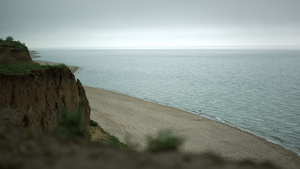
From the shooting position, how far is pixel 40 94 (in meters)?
11.3

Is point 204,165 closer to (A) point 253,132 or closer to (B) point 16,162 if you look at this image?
(B) point 16,162

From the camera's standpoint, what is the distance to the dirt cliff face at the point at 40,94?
32.5 feet

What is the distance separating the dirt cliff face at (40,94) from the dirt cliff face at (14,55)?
14.2ft

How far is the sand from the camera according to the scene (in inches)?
719

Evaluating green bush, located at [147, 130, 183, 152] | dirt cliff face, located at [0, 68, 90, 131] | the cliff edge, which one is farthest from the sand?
the cliff edge

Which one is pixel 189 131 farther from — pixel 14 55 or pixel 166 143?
pixel 166 143

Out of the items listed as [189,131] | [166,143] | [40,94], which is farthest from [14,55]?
[189,131]

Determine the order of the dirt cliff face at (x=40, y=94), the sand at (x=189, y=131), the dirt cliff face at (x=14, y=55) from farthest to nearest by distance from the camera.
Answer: the sand at (x=189, y=131) < the dirt cliff face at (x=14, y=55) < the dirt cliff face at (x=40, y=94)

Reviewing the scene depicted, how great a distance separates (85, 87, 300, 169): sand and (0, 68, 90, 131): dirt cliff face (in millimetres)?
5222

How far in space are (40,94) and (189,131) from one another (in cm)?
1625

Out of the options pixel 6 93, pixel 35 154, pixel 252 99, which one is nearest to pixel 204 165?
pixel 35 154

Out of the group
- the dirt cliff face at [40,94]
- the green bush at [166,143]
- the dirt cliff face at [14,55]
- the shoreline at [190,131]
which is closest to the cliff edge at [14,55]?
the dirt cliff face at [14,55]

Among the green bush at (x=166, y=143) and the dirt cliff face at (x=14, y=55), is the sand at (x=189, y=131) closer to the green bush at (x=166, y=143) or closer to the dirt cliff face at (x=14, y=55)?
the green bush at (x=166, y=143)

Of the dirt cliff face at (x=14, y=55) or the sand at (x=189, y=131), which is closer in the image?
the dirt cliff face at (x=14, y=55)
